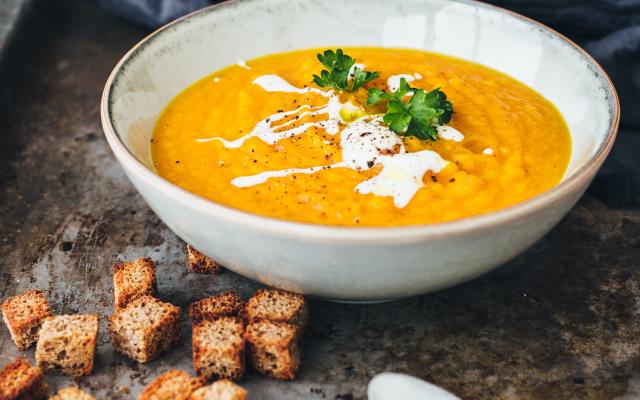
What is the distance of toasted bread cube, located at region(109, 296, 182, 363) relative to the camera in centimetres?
241

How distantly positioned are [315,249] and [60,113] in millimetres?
2312

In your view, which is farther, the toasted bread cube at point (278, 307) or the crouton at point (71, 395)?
the toasted bread cube at point (278, 307)

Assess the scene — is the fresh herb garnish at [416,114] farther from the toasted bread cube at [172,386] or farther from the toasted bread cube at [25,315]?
the toasted bread cube at [25,315]

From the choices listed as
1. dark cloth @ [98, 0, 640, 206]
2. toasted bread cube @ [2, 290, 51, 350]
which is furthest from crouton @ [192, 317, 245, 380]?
dark cloth @ [98, 0, 640, 206]

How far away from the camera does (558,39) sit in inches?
125

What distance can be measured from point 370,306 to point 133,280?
2.71 feet

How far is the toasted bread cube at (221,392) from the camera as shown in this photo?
84.8 inches

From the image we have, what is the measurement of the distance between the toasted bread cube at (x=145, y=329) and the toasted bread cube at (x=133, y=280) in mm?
92

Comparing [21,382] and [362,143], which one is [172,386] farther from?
[362,143]

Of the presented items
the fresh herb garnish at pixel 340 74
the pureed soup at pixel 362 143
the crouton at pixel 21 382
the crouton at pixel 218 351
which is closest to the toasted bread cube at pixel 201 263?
the pureed soup at pixel 362 143

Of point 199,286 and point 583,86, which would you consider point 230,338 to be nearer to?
point 199,286

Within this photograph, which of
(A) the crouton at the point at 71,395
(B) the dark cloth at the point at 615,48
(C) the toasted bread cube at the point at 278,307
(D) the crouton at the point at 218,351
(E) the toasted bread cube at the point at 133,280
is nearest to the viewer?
(A) the crouton at the point at 71,395

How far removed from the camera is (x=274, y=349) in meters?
2.32

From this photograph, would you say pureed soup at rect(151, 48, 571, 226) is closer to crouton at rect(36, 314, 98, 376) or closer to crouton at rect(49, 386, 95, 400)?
crouton at rect(36, 314, 98, 376)
